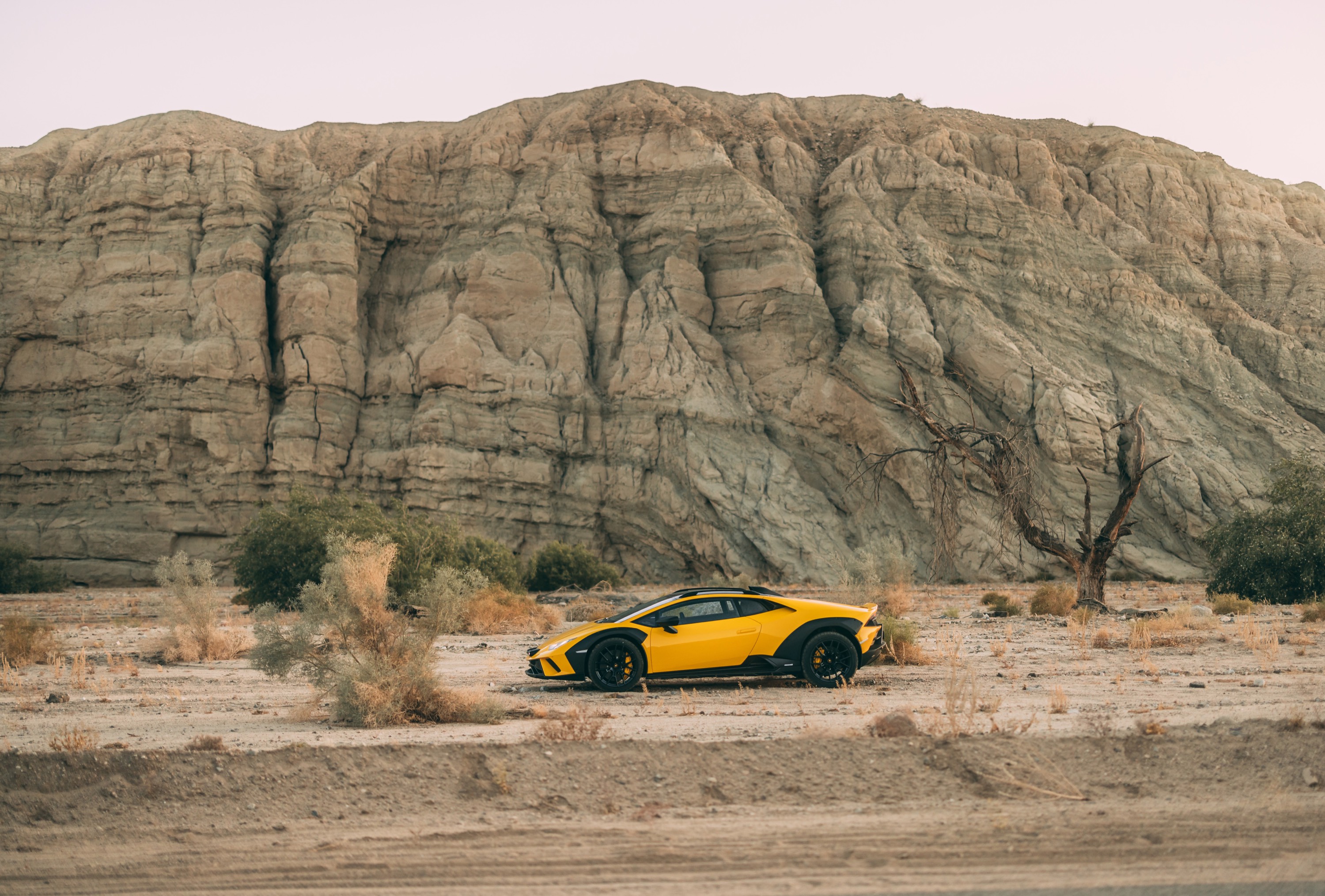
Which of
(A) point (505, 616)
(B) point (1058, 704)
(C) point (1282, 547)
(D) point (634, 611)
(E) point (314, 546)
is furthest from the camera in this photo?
(E) point (314, 546)

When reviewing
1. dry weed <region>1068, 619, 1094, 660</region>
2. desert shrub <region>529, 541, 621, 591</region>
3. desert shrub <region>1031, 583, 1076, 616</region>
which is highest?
dry weed <region>1068, 619, 1094, 660</region>

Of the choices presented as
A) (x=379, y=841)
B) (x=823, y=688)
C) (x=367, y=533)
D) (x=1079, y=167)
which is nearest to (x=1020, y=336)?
(x=1079, y=167)

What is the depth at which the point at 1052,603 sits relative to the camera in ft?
78.2

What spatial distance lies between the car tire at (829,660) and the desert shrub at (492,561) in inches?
684

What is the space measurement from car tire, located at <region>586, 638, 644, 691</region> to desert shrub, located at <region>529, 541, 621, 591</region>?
88.0 feet

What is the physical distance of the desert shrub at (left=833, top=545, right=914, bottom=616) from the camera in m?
24.1

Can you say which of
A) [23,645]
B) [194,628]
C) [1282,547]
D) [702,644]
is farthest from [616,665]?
[1282,547]

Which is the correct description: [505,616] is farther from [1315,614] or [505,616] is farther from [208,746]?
[1315,614]

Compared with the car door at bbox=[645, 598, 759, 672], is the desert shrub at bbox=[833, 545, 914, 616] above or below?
below

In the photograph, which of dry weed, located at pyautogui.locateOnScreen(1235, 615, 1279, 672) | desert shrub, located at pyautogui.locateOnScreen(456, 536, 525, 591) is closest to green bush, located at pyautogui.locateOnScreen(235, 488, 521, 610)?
desert shrub, located at pyautogui.locateOnScreen(456, 536, 525, 591)

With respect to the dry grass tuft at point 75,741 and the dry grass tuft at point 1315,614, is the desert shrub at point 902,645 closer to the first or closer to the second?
the dry grass tuft at point 1315,614

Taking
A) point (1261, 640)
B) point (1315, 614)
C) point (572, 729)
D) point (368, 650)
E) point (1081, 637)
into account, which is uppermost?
point (368, 650)

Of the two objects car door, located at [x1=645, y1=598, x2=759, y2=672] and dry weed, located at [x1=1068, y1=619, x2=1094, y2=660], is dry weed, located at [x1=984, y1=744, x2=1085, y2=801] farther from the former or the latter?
dry weed, located at [x1=1068, y1=619, x2=1094, y2=660]

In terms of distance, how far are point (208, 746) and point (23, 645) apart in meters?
10.1
